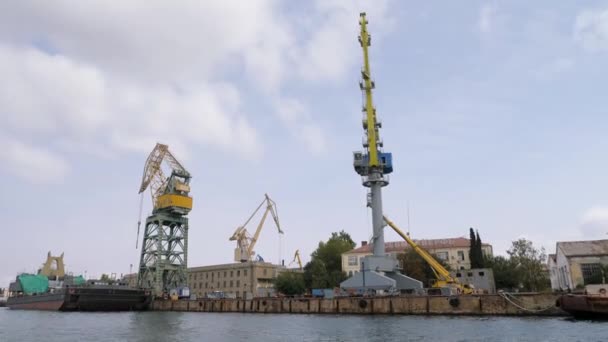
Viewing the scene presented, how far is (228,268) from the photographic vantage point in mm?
111875

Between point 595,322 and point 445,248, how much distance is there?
61954 millimetres

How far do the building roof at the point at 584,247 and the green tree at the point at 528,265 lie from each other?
3845 mm

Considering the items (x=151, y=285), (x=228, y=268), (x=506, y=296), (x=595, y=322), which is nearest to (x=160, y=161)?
(x=151, y=285)

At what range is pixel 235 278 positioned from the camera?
110 m

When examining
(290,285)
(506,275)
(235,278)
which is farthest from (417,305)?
(235,278)

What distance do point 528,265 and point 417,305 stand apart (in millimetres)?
28342

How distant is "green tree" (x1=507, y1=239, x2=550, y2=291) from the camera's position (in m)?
64.9

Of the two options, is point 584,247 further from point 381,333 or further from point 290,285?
point 290,285

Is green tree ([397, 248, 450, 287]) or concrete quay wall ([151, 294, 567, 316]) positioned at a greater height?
green tree ([397, 248, 450, 287])

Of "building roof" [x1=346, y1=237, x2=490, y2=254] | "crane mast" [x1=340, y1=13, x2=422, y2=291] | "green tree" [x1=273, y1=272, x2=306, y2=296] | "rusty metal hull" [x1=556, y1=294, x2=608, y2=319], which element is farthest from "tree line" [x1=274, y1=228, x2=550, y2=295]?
"rusty metal hull" [x1=556, y1=294, x2=608, y2=319]

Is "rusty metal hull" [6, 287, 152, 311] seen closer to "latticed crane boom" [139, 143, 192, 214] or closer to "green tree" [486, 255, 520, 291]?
"latticed crane boom" [139, 143, 192, 214]

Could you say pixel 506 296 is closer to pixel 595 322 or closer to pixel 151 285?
pixel 595 322

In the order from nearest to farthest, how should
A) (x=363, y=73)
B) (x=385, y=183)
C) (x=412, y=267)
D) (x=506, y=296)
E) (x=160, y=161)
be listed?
(x=506, y=296) → (x=385, y=183) → (x=363, y=73) → (x=412, y=267) → (x=160, y=161)

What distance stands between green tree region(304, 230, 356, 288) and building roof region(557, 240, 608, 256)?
36.8 meters
